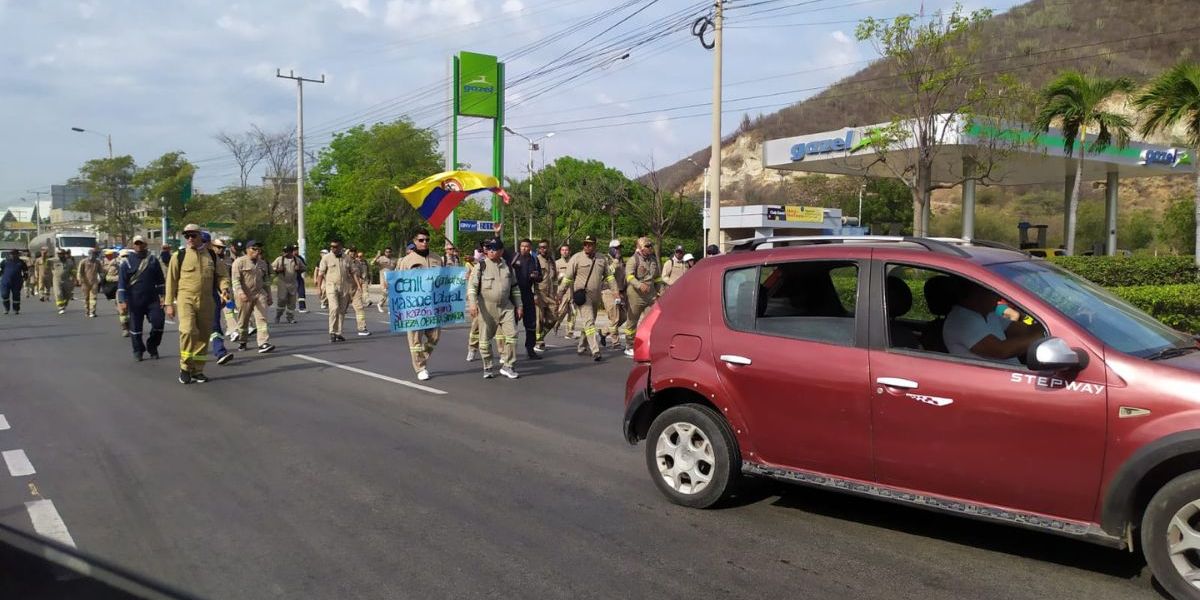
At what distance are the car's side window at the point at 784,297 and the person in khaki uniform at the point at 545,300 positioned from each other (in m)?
8.41

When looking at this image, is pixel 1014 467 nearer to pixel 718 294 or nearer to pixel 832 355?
pixel 832 355

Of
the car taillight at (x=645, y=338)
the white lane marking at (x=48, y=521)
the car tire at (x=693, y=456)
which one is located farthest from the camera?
the car taillight at (x=645, y=338)

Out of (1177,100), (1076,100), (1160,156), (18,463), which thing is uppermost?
(1076,100)

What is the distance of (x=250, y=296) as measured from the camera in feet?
45.8

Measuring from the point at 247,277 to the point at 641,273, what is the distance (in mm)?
6457

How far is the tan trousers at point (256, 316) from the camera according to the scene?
45.4 ft

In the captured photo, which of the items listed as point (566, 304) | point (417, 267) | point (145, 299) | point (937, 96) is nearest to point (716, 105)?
point (937, 96)

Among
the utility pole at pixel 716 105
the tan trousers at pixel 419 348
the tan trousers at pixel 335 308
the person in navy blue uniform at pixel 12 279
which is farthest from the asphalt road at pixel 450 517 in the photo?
the person in navy blue uniform at pixel 12 279

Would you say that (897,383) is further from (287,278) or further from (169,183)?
(169,183)

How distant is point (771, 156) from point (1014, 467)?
2664 centimetres

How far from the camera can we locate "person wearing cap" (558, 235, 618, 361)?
13.4 meters

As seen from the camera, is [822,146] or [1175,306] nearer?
[1175,306]

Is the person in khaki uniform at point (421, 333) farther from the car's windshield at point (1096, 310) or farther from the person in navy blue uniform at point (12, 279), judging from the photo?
the person in navy blue uniform at point (12, 279)

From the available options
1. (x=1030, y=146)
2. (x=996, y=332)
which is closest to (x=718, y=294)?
(x=996, y=332)
